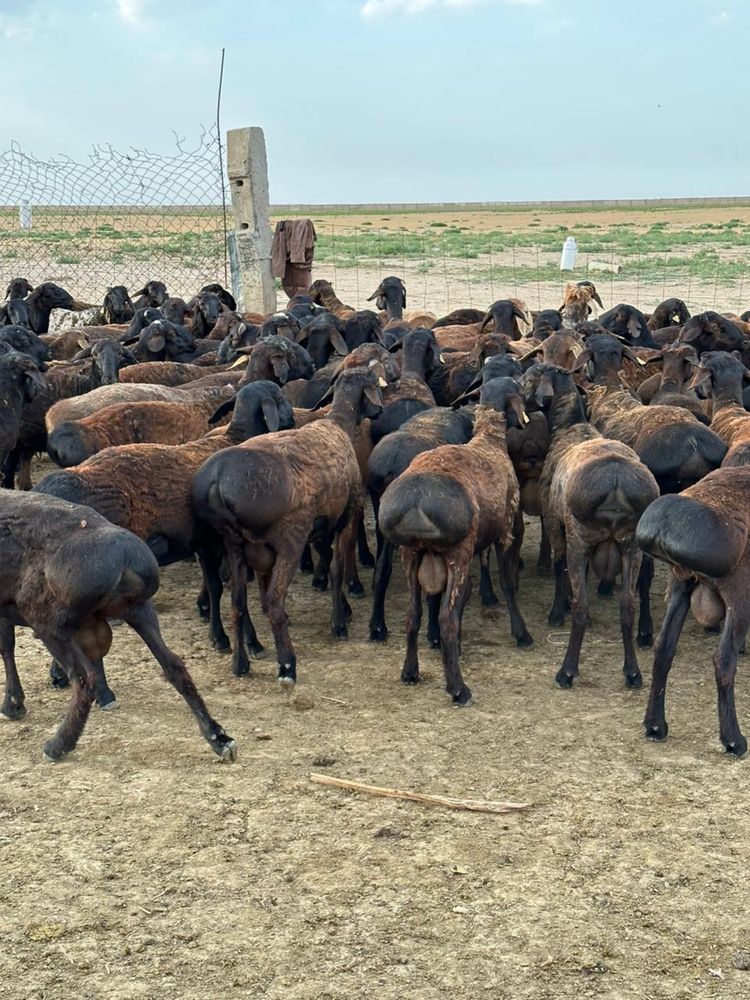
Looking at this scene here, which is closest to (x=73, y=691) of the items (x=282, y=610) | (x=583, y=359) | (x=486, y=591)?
(x=282, y=610)

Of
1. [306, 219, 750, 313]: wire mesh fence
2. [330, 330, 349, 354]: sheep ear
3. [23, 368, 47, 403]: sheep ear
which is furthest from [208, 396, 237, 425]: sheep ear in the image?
[306, 219, 750, 313]: wire mesh fence

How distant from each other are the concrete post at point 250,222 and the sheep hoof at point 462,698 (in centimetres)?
1001

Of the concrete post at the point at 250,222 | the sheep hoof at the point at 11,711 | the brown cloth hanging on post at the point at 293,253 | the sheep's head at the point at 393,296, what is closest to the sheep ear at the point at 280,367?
the sheep hoof at the point at 11,711

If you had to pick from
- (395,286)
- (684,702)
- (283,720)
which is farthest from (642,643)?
(395,286)

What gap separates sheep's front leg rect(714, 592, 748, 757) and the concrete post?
429 inches

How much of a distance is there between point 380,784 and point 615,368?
4.88 metres

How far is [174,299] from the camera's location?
45.2 ft

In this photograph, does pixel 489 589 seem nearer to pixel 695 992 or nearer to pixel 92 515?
pixel 92 515

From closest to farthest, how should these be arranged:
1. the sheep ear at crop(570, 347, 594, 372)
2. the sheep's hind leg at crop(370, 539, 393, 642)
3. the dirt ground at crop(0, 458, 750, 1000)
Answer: the dirt ground at crop(0, 458, 750, 1000) → the sheep's hind leg at crop(370, 539, 393, 642) → the sheep ear at crop(570, 347, 594, 372)

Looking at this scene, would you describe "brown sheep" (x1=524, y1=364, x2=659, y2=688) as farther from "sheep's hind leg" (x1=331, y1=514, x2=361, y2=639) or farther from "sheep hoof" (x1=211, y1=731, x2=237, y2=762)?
"sheep hoof" (x1=211, y1=731, x2=237, y2=762)

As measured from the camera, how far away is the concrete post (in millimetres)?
15141

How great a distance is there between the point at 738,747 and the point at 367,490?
3555 millimetres

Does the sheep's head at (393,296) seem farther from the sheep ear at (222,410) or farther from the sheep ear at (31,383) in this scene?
the sheep ear at (222,410)

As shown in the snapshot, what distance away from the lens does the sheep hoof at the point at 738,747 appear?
5746mm
